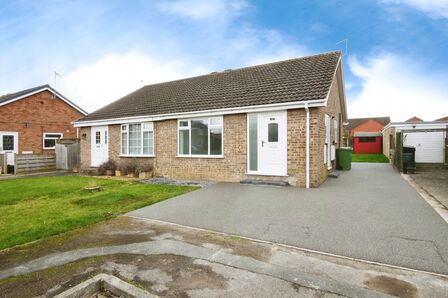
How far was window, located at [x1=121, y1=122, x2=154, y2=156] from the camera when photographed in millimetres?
13500

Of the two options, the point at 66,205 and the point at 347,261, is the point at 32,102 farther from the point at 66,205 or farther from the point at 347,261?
the point at 347,261

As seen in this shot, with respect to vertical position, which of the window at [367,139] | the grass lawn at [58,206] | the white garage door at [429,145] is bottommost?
the grass lawn at [58,206]

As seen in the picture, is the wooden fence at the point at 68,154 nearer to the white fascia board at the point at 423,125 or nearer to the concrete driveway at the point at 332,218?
the concrete driveway at the point at 332,218

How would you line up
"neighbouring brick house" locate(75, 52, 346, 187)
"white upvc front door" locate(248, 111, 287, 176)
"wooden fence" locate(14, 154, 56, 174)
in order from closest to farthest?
"neighbouring brick house" locate(75, 52, 346, 187) < "white upvc front door" locate(248, 111, 287, 176) < "wooden fence" locate(14, 154, 56, 174)

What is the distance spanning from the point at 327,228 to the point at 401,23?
46.3 feet

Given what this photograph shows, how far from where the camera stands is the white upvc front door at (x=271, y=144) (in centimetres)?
973

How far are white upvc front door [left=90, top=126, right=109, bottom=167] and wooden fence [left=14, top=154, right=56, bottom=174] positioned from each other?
4190 mm

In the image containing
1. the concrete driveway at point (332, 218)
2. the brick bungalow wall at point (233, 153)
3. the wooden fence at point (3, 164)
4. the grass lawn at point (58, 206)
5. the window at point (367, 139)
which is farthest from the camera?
the window at point (367, 139)

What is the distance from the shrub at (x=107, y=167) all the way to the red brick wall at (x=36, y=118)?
10188 millimetres

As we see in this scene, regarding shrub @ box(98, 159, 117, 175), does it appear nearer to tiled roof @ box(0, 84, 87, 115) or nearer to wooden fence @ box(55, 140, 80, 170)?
wooden fence @ box(55, 140, 80, 170)

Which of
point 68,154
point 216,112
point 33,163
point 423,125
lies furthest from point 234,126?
point 423,125

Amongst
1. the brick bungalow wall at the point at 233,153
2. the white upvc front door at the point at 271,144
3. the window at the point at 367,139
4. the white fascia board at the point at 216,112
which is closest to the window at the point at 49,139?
the white fascia board at the point at 216,112

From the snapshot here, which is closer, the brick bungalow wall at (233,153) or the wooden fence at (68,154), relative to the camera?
the brick bungalow wall at (233,153)

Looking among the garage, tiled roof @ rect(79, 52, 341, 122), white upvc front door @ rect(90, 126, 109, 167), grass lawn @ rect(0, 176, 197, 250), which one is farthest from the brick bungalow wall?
the garage
